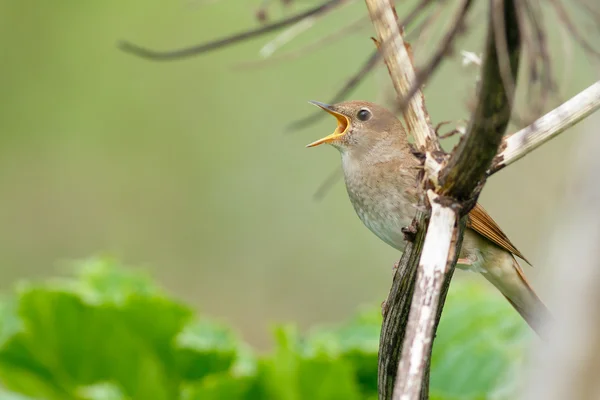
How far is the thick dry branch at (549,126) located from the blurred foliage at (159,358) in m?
1.36

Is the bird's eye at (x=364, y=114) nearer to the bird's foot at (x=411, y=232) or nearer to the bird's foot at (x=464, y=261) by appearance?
the bird's foot at (x=464, y=261)

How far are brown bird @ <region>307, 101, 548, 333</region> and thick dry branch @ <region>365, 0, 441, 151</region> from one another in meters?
1.32

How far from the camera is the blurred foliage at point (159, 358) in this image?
2.75 metres

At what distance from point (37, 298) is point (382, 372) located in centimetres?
158

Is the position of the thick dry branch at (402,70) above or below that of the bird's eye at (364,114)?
below

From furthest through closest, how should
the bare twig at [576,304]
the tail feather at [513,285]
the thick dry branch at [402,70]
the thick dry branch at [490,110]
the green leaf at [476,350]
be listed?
1. the tail feather at [513,285]
2. the green leaf at [476,350]
3. the thick dry branch at [402,70]
4. the thick dry branch at [490,110]
5. the bare twig at [576,304]

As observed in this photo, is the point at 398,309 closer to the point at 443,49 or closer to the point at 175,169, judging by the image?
the point at 443,49

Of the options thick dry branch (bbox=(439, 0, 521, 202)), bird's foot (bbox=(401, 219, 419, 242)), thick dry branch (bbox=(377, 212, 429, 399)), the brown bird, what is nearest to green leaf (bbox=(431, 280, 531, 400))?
the brown bird

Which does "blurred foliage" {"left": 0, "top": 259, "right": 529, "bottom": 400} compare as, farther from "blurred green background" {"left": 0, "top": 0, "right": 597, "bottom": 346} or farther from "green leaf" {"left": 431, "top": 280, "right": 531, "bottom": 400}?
"blurred green background" {"left": 0, "top": 0, "right": 597, "bottom": 346}

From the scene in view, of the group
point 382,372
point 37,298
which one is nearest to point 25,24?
point 37,298

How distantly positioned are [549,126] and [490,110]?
186 millimetres

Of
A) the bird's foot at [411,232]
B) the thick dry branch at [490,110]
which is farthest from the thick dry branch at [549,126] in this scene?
the bird's foot at [411,232]

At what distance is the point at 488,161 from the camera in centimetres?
138

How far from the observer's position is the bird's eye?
313 centimetres
